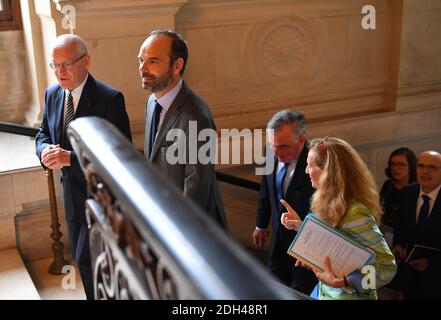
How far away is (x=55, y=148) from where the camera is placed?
3734mm

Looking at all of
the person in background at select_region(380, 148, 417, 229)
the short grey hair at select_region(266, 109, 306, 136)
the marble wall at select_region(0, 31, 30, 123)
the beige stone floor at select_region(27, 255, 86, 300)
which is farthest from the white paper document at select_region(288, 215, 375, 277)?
the marble wall at select_region(0, 31, 30, 123)

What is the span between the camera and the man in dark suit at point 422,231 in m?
4.95

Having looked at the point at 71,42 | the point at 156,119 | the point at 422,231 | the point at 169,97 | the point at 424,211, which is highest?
the point at 71,42

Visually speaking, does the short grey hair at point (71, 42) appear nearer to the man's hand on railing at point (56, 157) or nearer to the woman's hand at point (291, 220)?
the man's hand on railing at point (56, 157)

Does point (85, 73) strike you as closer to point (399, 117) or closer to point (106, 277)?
point (106, 277)

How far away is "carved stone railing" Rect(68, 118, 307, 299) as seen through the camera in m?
0.92

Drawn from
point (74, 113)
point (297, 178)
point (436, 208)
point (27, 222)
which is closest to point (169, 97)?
point (74, 113)

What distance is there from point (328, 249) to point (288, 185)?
118cm

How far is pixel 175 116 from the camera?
136 inches

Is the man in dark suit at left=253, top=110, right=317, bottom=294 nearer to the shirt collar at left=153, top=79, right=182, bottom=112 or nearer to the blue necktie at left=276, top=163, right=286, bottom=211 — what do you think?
the blue necktie at left=276, top=163, right=286, bottom=211

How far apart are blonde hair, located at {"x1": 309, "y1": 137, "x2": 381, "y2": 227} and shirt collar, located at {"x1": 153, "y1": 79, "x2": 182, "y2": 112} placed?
0.92m

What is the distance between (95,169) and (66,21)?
4088mm

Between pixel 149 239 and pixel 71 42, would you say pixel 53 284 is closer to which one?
pixel 71 42

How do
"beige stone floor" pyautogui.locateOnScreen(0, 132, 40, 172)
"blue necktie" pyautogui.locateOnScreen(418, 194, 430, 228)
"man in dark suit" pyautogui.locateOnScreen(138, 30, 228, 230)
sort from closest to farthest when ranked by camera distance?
"man in dark suit" pyautogui.locateOnScreen(138, 30, 228, 230) < "blue necktie" pyautogui.locateOnScreen(418, 194, 430, 228) < "beige stone floor" pyautogui.locateOnScreen(0, 132, 40, 172)
